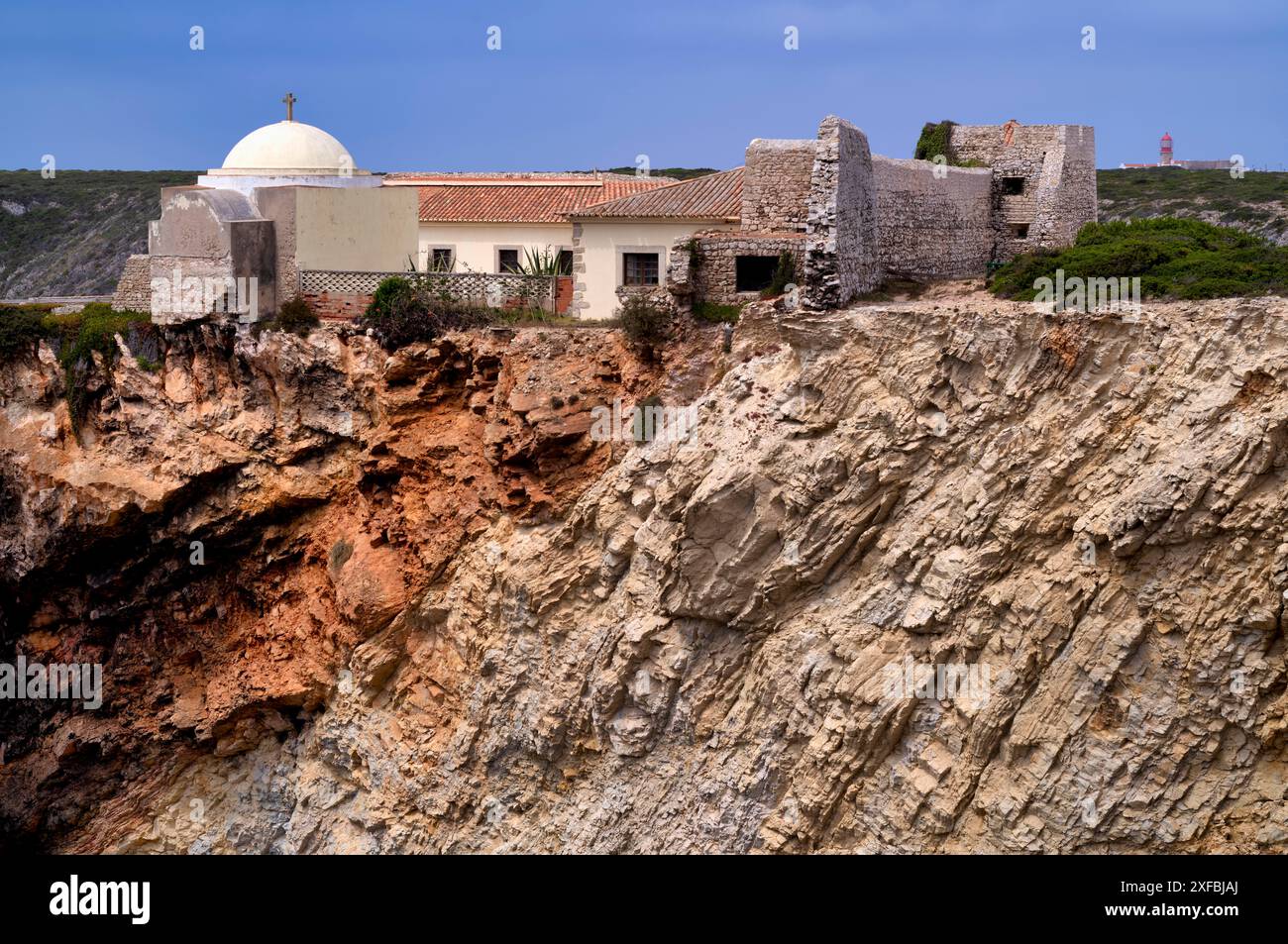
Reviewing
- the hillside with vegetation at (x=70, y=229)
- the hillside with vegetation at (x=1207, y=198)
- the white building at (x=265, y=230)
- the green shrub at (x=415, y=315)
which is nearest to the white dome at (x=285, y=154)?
the white building at (x=265, y=230)

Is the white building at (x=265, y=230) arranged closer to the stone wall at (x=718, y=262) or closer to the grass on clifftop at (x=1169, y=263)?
the stone wall at (x=718, y=262)

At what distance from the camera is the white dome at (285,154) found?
23500mm

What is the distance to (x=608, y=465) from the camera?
62.7 feet

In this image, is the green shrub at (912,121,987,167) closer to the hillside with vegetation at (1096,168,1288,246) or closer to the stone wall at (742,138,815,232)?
the stone wall at (742,138,815,232)

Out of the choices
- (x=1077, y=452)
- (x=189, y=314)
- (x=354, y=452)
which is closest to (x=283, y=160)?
(x=189, y=314)

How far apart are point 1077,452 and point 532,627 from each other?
7405 mm

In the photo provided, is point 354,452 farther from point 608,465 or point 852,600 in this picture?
point 852,600

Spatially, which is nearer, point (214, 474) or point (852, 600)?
point (852, 600)

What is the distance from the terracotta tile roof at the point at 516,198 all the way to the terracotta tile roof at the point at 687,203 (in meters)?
3.41

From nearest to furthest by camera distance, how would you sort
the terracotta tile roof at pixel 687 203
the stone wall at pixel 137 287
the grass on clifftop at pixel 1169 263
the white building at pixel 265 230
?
the grass on clifftop at pixel 1169 263 < the terracotta tile roof at pixel 687 203 < the white building at pixel 265 230 < the stone wall at pixel 137 287

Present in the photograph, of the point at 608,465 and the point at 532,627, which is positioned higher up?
the point at 608,465

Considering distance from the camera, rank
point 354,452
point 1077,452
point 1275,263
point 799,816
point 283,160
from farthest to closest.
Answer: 1. point 283,160
2. point 354,452
3. point 1275,263
4. point 799,816
5. point 1077,452

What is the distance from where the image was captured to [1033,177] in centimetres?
2481

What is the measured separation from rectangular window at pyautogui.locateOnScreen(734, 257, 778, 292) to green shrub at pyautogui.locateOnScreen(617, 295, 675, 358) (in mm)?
1171
